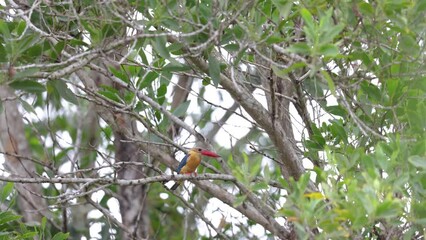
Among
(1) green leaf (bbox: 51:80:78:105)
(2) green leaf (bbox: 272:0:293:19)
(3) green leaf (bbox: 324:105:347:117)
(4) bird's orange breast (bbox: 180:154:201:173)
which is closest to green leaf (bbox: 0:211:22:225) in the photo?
(1) green leaf (bbox: 51:80:78:105)

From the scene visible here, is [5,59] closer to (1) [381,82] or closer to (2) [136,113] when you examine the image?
(2) [136,113]

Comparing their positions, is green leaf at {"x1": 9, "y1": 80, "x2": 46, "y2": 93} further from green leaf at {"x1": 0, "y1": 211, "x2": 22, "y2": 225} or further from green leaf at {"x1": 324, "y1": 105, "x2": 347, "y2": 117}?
green leaf at {"x1": 324, "y1": 105, "x2": 347, "y2": 117}

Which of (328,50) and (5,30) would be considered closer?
(328,50)

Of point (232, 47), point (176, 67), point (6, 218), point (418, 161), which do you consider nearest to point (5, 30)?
point (176, 67)

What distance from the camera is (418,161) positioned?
3.56 meters

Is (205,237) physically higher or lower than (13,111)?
lower

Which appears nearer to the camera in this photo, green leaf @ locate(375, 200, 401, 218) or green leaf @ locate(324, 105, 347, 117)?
green leaf @ locate(375, 200, 401, 218)

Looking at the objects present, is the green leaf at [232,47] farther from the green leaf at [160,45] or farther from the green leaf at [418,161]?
the green leaf at [418,161]

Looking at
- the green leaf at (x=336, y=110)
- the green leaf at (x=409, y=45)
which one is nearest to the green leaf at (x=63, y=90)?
the green leaf at (x=336, y=110)

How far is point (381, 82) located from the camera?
442 cm

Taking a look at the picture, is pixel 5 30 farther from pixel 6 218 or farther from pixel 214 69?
pixel 6 218

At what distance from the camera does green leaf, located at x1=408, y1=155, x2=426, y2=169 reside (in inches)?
139

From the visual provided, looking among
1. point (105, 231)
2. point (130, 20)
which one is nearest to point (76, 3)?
point (130, 20)

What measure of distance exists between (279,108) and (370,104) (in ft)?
3.36
